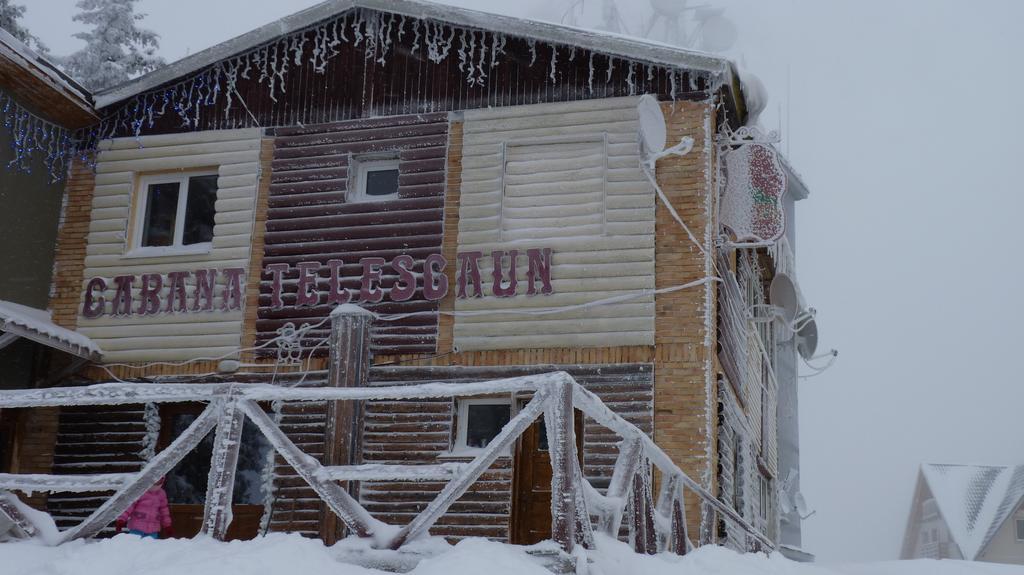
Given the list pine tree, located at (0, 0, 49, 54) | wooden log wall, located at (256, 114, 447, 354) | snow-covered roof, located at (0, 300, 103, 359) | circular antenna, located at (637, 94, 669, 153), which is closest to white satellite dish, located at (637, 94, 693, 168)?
circular antenna, located at (637, 94, 669, 153)

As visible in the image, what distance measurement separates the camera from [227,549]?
6.30 metres

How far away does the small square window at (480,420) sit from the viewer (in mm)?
14047

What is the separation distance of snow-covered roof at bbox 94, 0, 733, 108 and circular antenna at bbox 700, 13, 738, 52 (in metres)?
21.8

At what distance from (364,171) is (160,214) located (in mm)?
3093

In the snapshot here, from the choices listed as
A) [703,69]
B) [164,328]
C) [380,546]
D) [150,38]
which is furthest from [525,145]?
[150,38]

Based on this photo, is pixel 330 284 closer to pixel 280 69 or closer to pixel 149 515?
pixel 280 69

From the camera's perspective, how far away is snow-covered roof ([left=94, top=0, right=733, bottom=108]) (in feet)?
45.6

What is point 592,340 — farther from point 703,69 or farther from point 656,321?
point 703,69

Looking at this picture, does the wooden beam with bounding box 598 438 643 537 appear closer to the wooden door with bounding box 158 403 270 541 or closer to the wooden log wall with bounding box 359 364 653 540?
the wooden log wall with bounding box 359 364 653 540

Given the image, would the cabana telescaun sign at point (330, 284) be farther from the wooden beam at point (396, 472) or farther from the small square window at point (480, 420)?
the wooden beam at point (396, 472)

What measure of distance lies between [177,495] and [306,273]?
10.9ft

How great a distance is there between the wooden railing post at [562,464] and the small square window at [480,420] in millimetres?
7491

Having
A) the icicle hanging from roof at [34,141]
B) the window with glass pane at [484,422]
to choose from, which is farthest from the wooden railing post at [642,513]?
the icicle hanging from roof at [34,141]

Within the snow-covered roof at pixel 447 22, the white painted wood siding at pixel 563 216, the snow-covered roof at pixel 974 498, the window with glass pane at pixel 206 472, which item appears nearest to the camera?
the white painted wood siding at pixel 563 216
